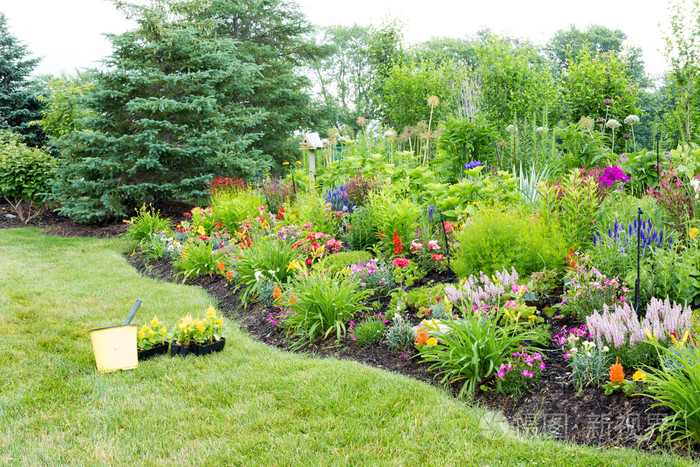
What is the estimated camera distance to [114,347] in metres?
3.40

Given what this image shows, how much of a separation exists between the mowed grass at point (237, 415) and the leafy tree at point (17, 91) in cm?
1562

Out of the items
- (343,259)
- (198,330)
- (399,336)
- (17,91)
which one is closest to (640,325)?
(399,336)

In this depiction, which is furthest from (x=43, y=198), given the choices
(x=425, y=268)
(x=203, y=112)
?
(x=425, y=268)

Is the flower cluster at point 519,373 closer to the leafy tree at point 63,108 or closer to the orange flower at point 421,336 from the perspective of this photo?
the orange flower at point 421,336

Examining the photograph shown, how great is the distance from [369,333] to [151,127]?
8.56m

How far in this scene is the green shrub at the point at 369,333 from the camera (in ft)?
12.0

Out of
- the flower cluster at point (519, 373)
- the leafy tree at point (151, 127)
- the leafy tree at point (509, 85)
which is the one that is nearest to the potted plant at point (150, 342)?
the flower cluster at point (519, 373)

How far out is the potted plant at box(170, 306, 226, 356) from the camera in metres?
3.73

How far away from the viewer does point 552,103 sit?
9.40 meters

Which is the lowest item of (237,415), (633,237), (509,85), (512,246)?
(237,415)

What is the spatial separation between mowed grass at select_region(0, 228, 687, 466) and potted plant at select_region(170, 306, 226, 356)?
0.10 metres

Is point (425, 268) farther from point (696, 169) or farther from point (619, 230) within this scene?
point (696, 169)

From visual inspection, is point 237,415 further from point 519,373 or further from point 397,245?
point 397,245

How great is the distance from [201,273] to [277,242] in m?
1.59
